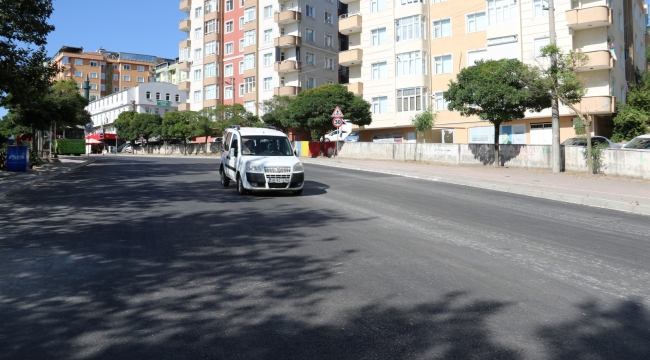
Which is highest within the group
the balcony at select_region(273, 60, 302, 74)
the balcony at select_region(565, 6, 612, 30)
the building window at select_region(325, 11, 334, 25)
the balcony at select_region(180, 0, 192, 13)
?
the balcony at select_region(180, 0, 192, 13)

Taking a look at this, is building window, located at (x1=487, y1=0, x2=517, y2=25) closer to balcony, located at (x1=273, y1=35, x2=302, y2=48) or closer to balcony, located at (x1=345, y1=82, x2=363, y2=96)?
balcony, located at (x1=345, y1=82, x2=363, y2=96)

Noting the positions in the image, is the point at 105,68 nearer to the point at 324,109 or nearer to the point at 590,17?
the point at 324,109

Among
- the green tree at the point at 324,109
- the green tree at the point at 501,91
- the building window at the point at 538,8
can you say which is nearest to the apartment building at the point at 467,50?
the building window at the point at 538,8

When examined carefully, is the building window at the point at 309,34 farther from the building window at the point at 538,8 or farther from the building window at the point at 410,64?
the building window at the point at 538,8

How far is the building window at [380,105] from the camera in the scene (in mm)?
44094

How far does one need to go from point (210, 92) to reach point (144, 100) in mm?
25231

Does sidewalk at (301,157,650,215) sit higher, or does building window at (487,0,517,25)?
building window at (487,0,517,25)

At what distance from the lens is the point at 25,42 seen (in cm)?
1845

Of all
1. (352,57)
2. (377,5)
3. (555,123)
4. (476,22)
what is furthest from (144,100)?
(555,123)

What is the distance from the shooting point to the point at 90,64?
4427 inches

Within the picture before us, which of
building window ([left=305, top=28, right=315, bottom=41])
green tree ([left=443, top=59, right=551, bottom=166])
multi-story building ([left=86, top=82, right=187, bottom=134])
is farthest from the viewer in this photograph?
multi-story building ([left=86, top=82, right=187, bottom=134])

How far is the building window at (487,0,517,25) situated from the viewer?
36.2 m

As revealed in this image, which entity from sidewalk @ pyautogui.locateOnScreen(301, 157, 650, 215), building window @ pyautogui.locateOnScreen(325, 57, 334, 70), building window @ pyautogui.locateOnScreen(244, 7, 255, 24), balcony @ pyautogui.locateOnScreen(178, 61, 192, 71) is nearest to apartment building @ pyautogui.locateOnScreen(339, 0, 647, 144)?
Result: building window @ pyautogui.locateOnScreen(325, 57, 334, 70)

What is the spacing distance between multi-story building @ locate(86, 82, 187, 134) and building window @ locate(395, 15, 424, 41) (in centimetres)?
5714
